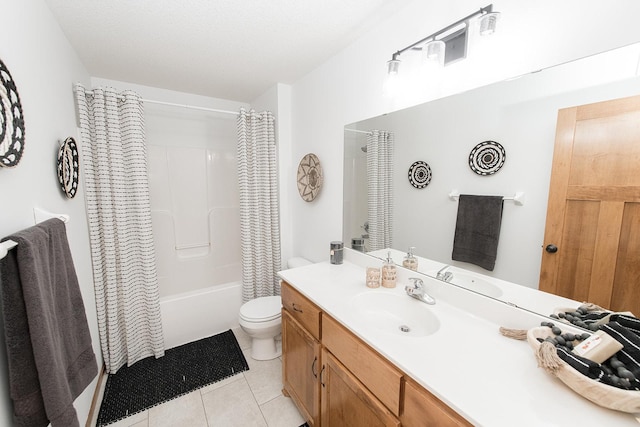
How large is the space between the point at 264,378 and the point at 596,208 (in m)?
2.12

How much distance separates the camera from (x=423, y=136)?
53.2 inches

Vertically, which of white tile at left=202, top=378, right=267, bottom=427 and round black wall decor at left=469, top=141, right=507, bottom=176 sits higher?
round black wall decor at left=469, top=141, right=507, bottom=176

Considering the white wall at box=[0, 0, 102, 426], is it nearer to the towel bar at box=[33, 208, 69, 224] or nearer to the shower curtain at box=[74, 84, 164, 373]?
the towel bar at box=[33, 208, 69, 224]

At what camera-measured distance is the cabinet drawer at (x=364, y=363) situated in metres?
0.85

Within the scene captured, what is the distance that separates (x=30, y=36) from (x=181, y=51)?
2.58 feet

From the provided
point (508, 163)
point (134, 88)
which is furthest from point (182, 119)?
point (508, 163)

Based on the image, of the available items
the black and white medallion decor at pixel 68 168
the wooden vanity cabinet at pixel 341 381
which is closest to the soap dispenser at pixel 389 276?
the wooden vanity cabinet at pixel 341 381

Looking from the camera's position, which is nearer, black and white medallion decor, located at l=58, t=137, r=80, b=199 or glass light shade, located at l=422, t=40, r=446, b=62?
glass light shade, located at l=422, t=40, r=446, b=62

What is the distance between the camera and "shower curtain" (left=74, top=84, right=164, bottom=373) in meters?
1.81

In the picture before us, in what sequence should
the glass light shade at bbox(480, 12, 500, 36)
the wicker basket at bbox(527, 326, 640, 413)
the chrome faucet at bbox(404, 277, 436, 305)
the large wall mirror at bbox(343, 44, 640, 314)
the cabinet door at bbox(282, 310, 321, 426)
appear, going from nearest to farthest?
the wicker basket at bbox(527, 326, 640, 413), the large wall mirror at bbox(343, 44, 640, 314), the glass light shade at bbox(480, 12, 500, 36), the chrome faucet at bbox(404, 277, 436, 305), the cabinet door at bbox(282, 310, 321, 426)

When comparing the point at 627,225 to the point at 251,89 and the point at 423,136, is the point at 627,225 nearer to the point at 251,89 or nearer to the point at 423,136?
the point at 423,136

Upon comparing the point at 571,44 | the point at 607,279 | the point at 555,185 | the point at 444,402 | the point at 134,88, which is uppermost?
the point at 134,88

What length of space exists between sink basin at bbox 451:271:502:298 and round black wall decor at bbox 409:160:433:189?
491 millimetres

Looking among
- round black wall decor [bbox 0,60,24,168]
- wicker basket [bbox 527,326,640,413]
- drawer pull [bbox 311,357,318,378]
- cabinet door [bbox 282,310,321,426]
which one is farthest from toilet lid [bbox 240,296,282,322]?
wicker basket [bbox 527,326,640,413]
